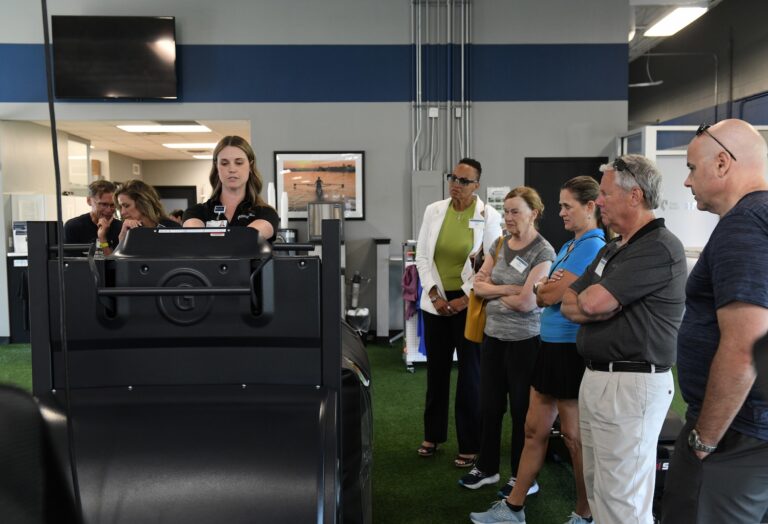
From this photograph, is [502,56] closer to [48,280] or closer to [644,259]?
[644,259]

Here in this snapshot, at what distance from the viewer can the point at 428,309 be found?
10.8ft

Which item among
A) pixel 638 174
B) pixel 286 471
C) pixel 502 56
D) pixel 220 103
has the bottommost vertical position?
pixel 286 471

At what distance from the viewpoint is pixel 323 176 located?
687 cm

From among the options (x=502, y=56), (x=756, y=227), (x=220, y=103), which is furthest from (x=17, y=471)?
(x=502, y=56)

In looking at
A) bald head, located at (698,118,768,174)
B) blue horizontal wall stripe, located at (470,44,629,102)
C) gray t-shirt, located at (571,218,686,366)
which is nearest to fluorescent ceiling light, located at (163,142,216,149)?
blue horizontal wall stripe, located at (470,44,629,102)

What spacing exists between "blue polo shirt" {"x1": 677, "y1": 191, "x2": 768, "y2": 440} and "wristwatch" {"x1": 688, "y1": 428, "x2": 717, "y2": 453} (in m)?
0.07

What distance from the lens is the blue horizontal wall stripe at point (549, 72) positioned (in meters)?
6.87

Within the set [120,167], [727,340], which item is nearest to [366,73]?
[727,340]

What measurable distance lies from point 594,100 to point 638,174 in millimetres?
5492

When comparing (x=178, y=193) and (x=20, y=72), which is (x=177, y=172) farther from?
(x=20, y=72)

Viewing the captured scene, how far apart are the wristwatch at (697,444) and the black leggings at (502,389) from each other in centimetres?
117

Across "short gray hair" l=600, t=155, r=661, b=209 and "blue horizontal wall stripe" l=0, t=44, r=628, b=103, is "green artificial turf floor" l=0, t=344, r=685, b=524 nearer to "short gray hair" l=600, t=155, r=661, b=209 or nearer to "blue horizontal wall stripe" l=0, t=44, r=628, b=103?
"short gray hair" l=600, t=155, r=661, b=209

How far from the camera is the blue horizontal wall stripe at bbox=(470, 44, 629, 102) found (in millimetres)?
6867

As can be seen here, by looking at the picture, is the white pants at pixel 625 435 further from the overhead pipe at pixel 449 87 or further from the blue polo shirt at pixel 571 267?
the overhead pipe at pixel 449 87
